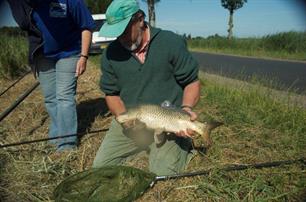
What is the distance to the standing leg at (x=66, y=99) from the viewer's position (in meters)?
4.49

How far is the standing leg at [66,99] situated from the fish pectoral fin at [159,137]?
3.75 ft

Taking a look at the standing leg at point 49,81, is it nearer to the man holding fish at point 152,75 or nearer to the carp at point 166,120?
the man holding fish at point 152,75

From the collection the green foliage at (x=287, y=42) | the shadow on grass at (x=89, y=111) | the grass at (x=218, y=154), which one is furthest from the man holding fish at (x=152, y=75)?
the green foliage at (x=287, y=42)

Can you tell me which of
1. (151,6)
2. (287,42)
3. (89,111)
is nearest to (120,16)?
(89,111)

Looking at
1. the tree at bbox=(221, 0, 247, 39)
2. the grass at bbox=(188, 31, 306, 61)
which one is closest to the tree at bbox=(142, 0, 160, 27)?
the grass at bbox=(188, 31, 306, 61)

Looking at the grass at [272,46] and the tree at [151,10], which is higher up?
the tree at [151,10]

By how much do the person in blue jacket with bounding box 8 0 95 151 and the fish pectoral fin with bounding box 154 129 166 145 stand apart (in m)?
1.14

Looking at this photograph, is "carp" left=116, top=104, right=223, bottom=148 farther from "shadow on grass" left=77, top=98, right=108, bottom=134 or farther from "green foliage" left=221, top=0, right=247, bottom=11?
"green foliage" left=221, top=0, right=247, bottom=11

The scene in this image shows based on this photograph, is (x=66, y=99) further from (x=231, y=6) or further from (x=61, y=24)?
(x=231, y=6)

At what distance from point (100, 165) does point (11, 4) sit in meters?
1.99

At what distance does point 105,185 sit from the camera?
3.50 meters

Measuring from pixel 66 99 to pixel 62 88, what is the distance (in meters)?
0.13

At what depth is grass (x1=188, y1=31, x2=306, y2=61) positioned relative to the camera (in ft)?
65.9

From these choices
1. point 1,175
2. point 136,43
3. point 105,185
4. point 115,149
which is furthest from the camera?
point 115,149
